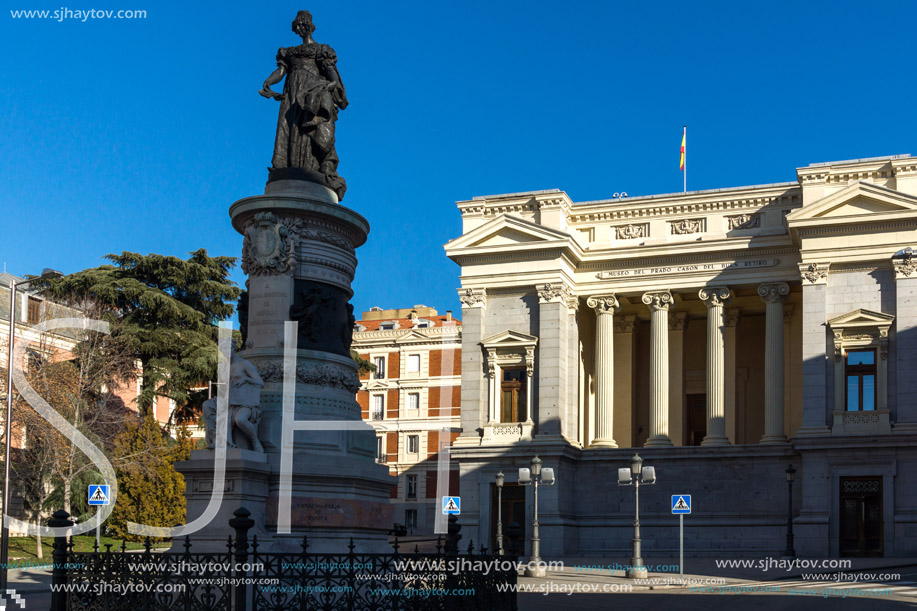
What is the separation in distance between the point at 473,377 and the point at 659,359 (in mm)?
9120

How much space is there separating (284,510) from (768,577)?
2360 centimetres

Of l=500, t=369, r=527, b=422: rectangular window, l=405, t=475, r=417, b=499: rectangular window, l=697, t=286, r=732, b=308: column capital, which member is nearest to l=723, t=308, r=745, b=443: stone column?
l=697, t=286, r=732, b=308: column capital

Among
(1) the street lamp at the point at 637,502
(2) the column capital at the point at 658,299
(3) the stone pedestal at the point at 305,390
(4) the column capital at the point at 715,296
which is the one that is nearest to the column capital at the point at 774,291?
(4) the column capital at the point at 715,296

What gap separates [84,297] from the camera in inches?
1962

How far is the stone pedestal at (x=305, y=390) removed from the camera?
54.5 ft

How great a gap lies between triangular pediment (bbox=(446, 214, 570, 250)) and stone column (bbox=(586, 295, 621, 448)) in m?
4.35

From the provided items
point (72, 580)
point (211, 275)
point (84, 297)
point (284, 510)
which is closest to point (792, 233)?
point (211, 275)

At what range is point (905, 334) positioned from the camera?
1893 inches

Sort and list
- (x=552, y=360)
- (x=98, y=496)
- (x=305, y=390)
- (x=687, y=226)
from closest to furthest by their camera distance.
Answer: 1. (x=305, y=390)
2. (x=98, y=496)
3. (x=552, y=360)
4. (x=687, y=226)

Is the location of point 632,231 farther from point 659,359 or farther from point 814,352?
point 814,352

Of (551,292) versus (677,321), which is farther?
(677,321)

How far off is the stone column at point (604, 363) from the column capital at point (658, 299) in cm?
160

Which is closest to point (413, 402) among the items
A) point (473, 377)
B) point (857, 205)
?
point (473, 377)

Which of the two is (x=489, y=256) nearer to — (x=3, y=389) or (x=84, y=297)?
(x=84, y=297)
